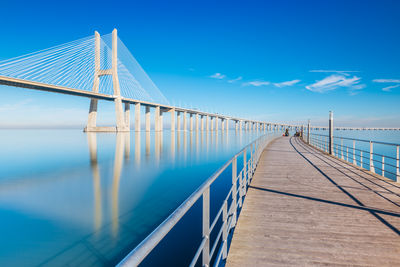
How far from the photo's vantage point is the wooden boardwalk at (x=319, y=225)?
2.47 m

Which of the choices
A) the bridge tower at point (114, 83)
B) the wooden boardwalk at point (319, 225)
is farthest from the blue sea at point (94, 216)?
the bridge tower at point (114, 83)

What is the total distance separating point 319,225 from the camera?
3.21 metres

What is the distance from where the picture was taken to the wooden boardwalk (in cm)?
247

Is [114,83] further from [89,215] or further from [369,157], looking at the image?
[369,157]

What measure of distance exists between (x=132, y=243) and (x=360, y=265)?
4.60 meters

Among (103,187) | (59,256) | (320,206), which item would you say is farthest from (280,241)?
(103,187)

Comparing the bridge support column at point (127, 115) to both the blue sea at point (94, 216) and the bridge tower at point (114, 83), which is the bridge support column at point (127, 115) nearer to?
the bridge tower at point (114, 83)

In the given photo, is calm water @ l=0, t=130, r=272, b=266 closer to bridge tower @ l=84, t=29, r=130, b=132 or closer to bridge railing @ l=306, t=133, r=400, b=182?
bridge railing @ l=306, t=133, r=400, b=182

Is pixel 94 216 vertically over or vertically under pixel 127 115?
under

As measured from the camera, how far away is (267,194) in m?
4.71

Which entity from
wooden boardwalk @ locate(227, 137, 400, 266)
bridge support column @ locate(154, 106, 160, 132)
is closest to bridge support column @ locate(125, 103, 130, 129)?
bridge support column @ locate(154, 106, 160, 132)

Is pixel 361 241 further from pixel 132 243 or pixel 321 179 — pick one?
pixel 132 243

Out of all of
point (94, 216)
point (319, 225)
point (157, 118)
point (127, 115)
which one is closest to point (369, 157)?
point (319, 225)


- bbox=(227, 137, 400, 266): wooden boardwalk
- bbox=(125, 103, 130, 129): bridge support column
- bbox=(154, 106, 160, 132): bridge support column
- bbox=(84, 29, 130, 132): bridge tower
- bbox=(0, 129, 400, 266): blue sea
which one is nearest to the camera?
bbox=(227, 137, 400, 266): wooden boardwalk
